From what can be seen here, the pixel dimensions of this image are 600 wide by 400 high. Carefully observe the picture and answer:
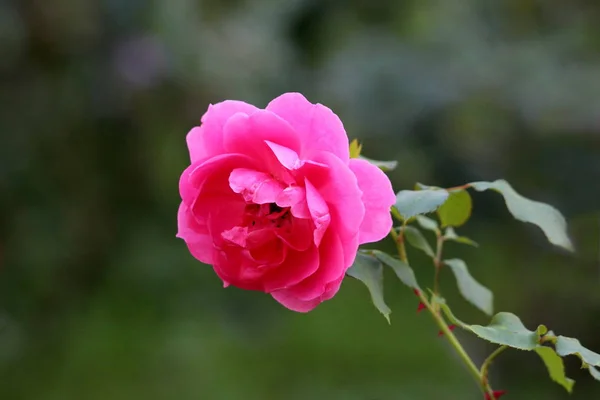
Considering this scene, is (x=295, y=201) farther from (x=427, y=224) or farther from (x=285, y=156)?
(x=427, y=224)

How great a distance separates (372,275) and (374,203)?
0.07 metres

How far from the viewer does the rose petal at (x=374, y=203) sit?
0.40m

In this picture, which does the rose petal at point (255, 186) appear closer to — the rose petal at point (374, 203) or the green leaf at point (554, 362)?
the rose petal at point (374, 203)

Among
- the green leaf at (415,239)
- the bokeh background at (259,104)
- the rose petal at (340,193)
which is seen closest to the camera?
the rose petal at (340,193)

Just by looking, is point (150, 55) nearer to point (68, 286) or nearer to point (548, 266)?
point (68, 286)

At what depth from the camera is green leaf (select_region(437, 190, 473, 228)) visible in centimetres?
53

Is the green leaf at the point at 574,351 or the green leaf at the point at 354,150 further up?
the green leaf at the point at 354,150

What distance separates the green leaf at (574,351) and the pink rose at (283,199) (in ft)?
0.40

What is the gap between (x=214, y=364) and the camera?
1830 mm

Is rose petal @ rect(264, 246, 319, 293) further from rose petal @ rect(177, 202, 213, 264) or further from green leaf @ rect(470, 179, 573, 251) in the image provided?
green leaf @ rect(470, 179, 573, 251)

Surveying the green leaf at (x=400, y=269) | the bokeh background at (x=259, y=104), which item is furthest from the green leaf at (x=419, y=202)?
the bokeh background at (x=259, y=104)

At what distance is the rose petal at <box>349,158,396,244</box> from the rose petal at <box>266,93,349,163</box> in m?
0.02

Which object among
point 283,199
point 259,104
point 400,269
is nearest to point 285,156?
point 283,199

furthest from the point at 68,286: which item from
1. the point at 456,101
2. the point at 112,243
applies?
the point at 456,101
